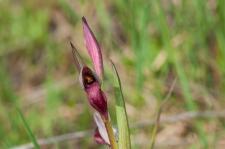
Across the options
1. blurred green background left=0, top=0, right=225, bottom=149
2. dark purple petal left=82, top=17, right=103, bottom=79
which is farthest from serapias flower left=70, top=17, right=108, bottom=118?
blurred green background left=0, top=0, right=225, bottom=149

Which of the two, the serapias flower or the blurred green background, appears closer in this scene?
the serapias flower

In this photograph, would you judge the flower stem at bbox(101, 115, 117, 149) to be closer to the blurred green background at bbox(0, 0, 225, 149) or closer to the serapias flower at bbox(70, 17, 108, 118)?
the serapias flower at bbox(70, 17, 108, 118)

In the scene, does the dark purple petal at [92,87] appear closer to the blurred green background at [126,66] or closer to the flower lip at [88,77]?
the flower lip at [88,77]

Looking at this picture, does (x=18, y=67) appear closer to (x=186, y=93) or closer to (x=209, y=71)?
(x=209, y=71)

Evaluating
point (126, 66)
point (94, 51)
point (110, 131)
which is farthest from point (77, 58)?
point (126, 66)

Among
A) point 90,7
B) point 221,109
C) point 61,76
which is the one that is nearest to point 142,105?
point 221,109

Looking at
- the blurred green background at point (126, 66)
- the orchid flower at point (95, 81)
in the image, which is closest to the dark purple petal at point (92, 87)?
the orchid flower at point (95, 81)
